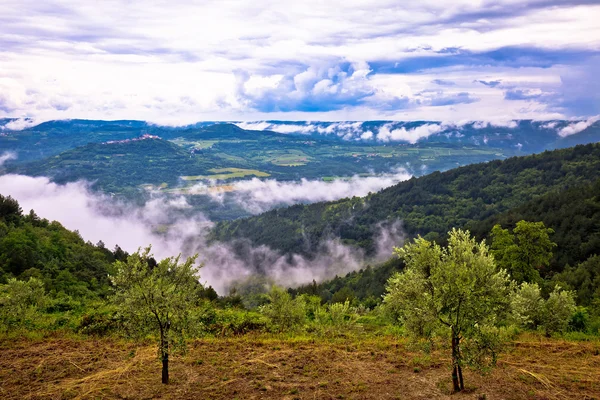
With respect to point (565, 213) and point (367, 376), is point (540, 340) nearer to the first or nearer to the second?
point (367, 376)

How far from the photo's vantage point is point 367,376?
19453 millimetres

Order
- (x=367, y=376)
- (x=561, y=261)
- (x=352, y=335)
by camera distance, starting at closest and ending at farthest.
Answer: (x=367, y=376) → (x=352, y=335) → (x=561, y=261)

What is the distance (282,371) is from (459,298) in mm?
10307

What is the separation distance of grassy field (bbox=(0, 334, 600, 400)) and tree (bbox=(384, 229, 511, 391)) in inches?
62.7

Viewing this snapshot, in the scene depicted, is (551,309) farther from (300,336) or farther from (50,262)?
(50,262)

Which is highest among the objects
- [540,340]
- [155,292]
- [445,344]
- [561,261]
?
[155,292]

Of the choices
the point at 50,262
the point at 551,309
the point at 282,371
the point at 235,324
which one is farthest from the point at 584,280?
the point at 50,262

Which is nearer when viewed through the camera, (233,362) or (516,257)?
(233,362)

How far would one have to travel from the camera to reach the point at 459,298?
47.7 feet

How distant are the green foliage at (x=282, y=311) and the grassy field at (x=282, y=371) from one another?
4.19 meters

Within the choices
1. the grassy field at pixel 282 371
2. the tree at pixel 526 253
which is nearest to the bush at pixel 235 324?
the grassy field at pixel 282 371

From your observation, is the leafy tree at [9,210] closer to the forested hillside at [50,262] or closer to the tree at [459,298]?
the forested hillside at [50,262]

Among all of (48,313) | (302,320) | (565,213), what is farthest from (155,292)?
(565,213)

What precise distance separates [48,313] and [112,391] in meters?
18.2
